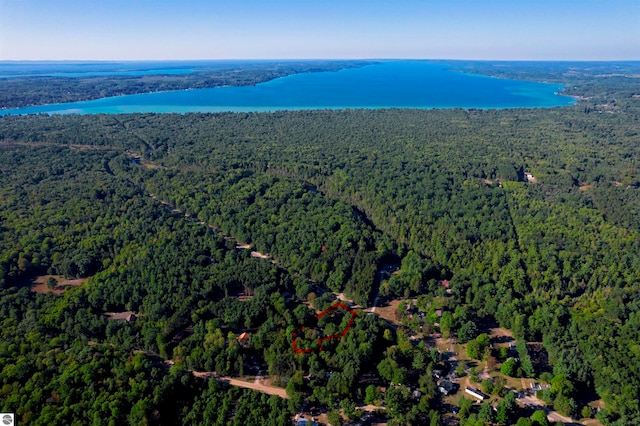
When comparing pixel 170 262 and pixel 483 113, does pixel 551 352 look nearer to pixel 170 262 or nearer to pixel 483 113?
pixel 170 262

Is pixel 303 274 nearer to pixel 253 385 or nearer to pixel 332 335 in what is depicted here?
pixel 332 335

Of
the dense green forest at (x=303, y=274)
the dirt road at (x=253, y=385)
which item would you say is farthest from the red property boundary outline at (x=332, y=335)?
the dirt road at (x=253, y=385)

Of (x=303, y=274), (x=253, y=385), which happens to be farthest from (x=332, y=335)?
(x=303, y=274)

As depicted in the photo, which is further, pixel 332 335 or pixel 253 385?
pixel 332 335

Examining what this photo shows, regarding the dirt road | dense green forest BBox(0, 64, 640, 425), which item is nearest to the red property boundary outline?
dense green forest BBox(0, 64, 640, 425)

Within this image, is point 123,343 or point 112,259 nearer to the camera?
point 123,343

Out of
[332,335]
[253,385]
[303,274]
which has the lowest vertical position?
[253,385]

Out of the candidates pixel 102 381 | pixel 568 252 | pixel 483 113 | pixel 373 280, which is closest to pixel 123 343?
pixel 102 381

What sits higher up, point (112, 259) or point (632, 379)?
point (112, 259)
